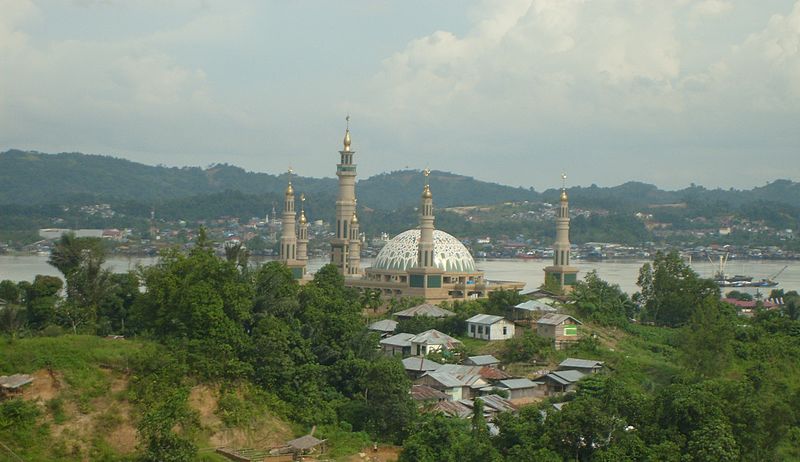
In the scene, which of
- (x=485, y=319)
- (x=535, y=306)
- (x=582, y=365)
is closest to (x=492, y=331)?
(x=485, y=319)

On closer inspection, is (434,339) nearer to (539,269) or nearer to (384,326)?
(384,326)

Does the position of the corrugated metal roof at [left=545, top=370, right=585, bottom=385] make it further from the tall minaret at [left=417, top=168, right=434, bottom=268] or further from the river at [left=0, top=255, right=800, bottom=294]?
Result: the river at [left=0, top=255, right=800, bottom=294]

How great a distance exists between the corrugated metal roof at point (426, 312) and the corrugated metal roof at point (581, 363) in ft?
19.6

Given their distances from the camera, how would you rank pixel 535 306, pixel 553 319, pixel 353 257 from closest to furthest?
pixel 553 319, pixel 535 306, pixel 353 257

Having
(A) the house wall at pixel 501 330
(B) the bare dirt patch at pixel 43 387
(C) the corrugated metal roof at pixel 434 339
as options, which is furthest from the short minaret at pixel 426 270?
(B) the bare dirt patch at pixel 43 387

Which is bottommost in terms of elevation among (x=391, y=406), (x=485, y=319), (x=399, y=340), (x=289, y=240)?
(x=391, y=406)

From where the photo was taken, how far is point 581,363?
30.3 meters

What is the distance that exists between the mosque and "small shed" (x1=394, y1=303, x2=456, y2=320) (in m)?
3.58

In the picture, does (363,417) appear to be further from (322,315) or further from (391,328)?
(391,328)

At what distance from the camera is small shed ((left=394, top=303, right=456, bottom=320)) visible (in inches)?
1419

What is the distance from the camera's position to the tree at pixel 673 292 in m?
40.5

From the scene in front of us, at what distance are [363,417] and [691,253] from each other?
110627mm

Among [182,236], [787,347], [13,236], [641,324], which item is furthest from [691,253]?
[787,347]

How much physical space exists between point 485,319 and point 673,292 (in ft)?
32.3
